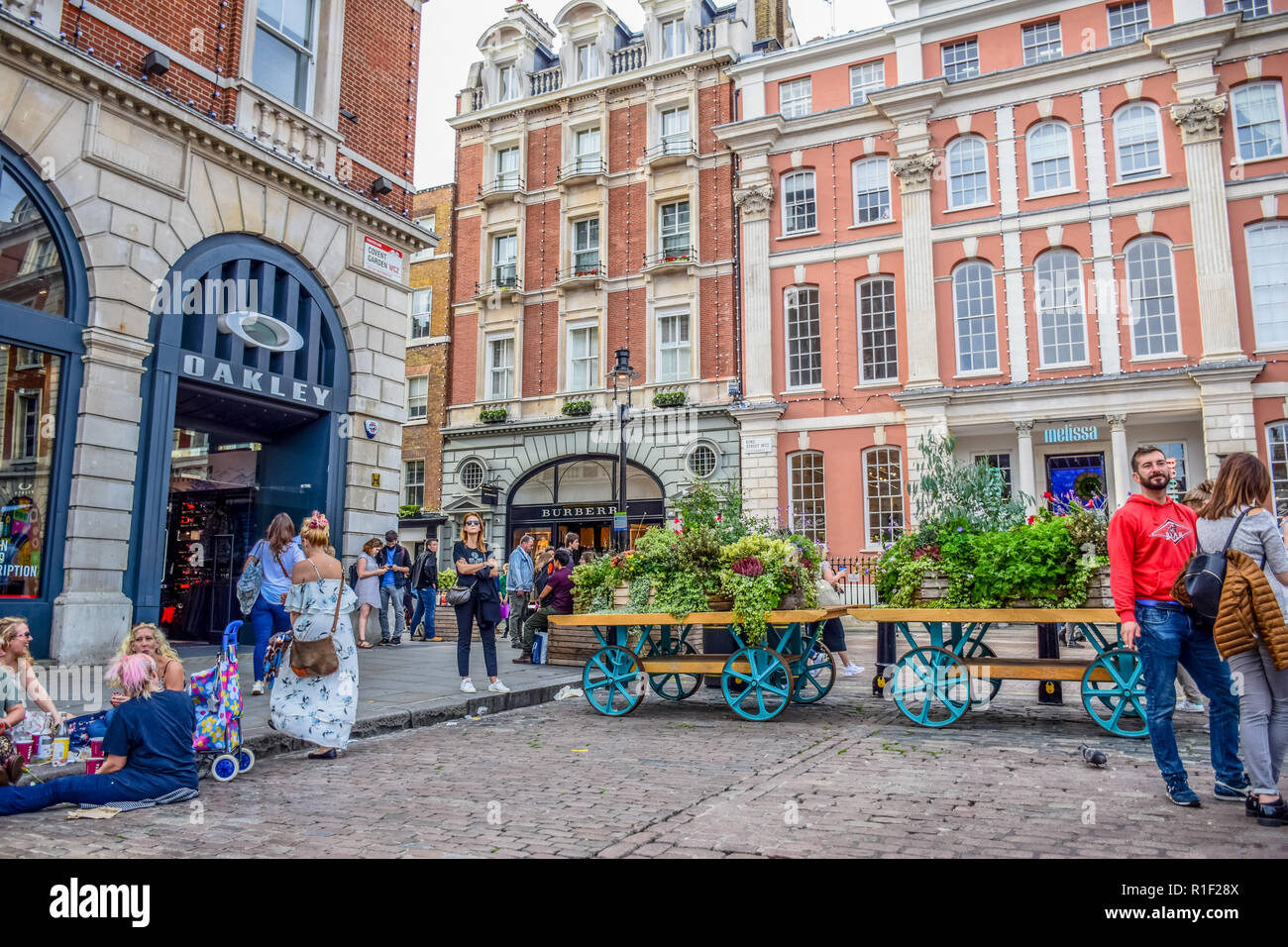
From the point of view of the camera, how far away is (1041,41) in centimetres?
2339

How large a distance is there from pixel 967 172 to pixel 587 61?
13697 mm

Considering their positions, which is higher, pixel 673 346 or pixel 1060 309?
pixel 673 346

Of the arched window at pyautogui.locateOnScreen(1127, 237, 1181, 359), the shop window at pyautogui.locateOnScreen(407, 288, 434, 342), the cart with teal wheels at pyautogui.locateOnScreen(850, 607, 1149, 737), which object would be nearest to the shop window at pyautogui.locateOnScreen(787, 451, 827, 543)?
the arched window at pyautogui.locateOnScreen(1127, 237, 1181, 359)

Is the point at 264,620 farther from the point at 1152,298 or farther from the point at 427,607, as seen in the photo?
the point at 1152,298

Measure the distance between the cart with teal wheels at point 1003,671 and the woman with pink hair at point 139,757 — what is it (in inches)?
207

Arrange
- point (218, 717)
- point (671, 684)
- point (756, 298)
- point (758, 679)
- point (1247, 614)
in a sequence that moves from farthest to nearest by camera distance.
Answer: point (756, 298)
point (671, 684)
point (758, 679)
point (218, 717)
point (1247, 614)

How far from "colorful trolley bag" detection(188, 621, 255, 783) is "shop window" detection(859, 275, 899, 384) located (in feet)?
67.3

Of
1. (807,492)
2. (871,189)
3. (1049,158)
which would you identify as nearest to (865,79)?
(871,189)

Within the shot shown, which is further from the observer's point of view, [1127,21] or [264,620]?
[1127,21]

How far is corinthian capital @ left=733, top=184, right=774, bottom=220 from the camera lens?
25.8 meters

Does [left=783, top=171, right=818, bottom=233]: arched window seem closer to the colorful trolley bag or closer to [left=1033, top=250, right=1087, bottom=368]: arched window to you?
[left=1033, top=250, right=1087, bottom=368]: arched window

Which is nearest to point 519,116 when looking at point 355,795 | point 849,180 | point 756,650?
point 849,180

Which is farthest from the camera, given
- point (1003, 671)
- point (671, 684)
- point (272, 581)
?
point (671, 684)

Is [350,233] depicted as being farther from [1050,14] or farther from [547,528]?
[1050,14]
